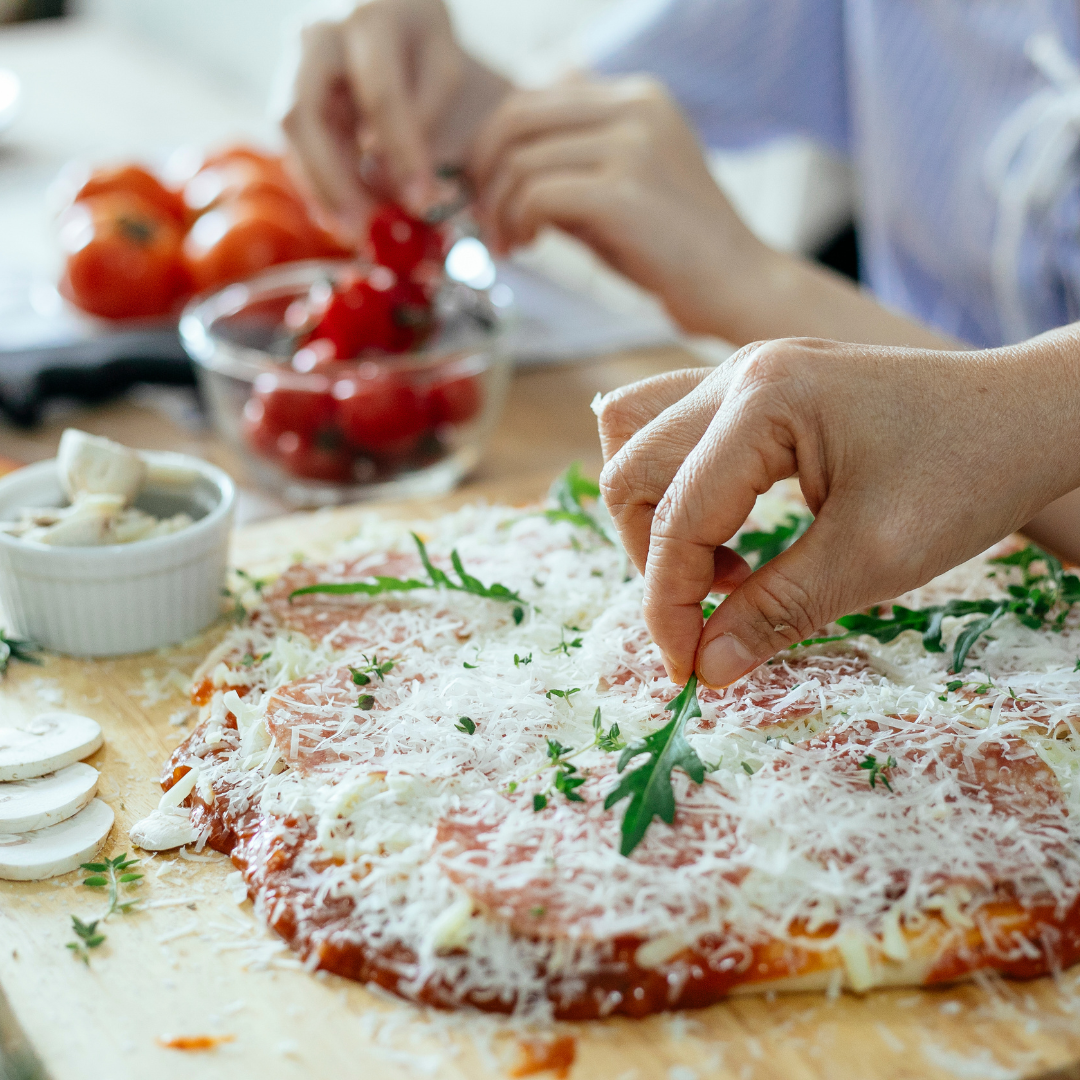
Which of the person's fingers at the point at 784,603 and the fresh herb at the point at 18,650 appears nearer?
the person's fingers at the point at 784,603

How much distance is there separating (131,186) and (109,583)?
1396 mm

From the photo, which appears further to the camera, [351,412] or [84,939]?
[351,412]

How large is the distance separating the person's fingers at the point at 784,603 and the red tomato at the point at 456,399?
0.83 metres

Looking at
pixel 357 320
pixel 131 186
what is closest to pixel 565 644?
pixel 357 320

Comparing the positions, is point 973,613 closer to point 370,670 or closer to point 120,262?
point 370,670

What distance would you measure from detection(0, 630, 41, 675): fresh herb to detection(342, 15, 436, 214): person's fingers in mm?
1088

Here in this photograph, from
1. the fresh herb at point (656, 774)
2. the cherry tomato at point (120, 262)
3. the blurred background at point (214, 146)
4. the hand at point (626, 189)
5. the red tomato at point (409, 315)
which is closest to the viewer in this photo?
the fresh herb at point (656, 774)

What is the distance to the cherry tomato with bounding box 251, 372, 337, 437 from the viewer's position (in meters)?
1.70

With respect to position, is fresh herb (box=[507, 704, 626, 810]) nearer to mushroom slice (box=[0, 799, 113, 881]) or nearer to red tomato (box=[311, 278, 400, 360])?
mushroom slice (box=[0, 799, 113, 881])

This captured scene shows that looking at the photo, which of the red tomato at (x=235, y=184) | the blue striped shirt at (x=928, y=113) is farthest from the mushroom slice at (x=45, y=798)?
the blue striped shirt at (x=928, y=113)

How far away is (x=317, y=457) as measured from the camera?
1760mm

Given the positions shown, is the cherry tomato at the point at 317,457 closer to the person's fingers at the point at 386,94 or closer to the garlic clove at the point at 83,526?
the garlic clove at the point at 83,526

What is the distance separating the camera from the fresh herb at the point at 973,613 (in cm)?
122

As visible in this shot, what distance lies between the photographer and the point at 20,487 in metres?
1.41
